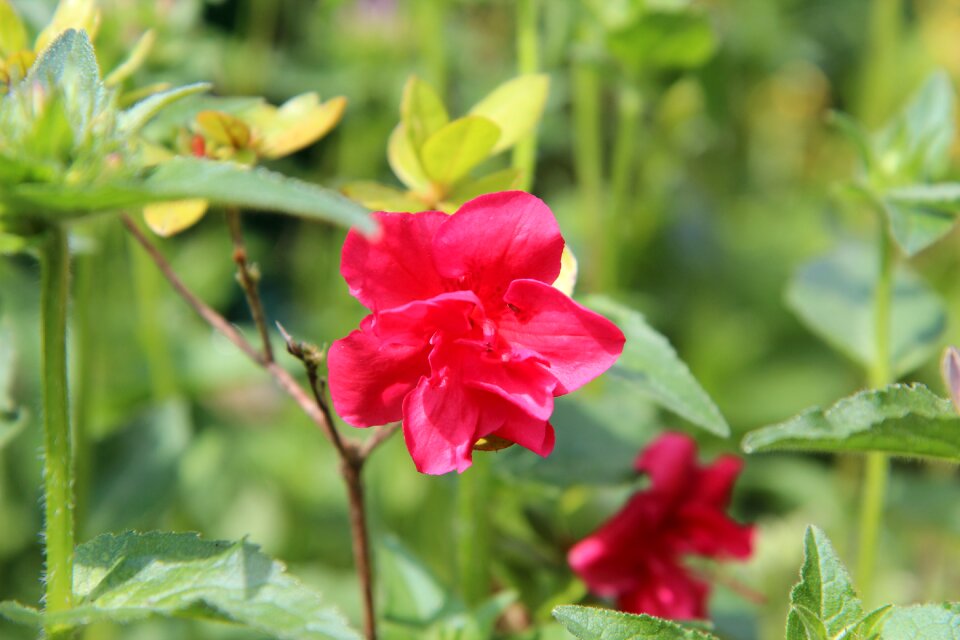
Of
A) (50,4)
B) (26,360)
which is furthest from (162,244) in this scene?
(50,4)

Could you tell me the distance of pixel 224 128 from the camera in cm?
62

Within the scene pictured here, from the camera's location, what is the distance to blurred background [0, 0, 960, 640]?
0.92 meters

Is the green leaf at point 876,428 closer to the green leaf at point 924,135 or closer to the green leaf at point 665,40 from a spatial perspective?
the green leaf at point 924,135

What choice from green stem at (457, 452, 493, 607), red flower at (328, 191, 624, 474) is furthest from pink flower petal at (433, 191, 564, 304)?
green stem at (457, 452, 493, 607)

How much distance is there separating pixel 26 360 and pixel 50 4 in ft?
1.52

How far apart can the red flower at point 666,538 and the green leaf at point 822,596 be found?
8.7 inches

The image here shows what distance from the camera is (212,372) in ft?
3.57

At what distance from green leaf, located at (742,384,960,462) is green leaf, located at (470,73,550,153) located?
9.0 inches

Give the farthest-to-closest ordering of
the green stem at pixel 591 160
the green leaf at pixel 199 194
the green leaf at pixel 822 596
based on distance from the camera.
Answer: the green stem at pixel 591 160 → the green leaf at pixel 822 596 → the green leaf at pixel 199 194

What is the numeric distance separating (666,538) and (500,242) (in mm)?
331

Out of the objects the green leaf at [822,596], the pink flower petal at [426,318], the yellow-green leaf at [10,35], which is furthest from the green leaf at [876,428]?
the yellow-green leaf at [10,35]

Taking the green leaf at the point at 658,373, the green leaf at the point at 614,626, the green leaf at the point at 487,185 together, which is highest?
the green leaf at the point at 487,185

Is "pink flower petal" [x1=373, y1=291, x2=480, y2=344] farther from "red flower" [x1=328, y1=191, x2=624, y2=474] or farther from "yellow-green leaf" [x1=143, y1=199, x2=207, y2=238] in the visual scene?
"yellow-green leaf" [x1=143, y1=199, x2=207, y2=238]

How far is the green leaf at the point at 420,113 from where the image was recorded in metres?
0.61
